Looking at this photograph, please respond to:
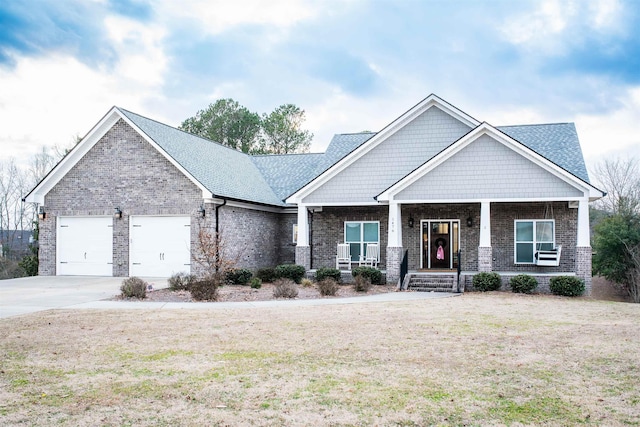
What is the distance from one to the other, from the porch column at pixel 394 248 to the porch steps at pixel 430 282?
21.3 inches

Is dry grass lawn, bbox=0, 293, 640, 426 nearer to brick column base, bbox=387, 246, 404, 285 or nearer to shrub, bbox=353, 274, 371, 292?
shrub, bbox=353, 274, 371, 292

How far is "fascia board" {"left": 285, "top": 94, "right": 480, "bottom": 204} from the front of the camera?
22516mm

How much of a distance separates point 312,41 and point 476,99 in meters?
8.37

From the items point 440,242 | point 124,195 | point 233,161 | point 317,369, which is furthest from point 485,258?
point 124,195

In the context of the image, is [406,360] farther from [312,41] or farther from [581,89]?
[581,89]

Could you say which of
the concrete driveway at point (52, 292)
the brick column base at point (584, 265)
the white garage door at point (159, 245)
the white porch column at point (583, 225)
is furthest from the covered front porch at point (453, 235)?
the concrete driveway at point (52, 292)

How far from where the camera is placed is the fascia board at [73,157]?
22266 millimetres

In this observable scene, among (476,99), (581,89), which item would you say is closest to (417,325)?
(476,99)

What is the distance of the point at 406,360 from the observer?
27.6 ft

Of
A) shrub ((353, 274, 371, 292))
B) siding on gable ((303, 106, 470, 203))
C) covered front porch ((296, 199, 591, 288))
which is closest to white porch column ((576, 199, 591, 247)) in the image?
covered front porch ((296, 199, 591, 288))

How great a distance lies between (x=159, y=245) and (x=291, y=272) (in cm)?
514

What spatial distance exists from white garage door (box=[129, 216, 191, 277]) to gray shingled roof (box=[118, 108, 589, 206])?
215 centimetres

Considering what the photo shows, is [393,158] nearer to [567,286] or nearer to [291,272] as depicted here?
[291,272]

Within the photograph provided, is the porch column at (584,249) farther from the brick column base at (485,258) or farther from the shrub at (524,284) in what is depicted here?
the brick column base at (485,258)
